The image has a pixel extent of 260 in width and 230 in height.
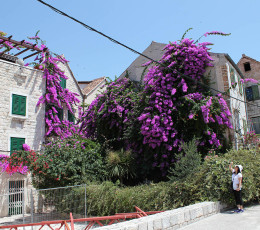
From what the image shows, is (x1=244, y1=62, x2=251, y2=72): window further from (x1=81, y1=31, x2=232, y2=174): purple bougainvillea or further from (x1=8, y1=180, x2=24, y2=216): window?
(x1=8, y1=180, x2=24, y2=216): window

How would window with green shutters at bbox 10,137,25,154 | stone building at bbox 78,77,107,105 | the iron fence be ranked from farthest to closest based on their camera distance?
stone building at bbox 78,77,107,105, window with green shutters at bbox 10,137,25,154, the iron fence

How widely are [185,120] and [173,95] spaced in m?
1.51

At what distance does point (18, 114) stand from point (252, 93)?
20.0 metres

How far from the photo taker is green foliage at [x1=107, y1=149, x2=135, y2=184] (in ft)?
42.8

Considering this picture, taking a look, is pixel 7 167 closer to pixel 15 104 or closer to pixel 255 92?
pixel 15 104

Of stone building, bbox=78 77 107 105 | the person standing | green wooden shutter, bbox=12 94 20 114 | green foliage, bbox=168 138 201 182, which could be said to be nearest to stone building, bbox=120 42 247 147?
green foliage, bbox=168 138 201 182

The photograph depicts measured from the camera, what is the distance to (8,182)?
51.8 feet

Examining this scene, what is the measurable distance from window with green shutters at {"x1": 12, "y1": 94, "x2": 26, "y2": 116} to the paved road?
526 inches

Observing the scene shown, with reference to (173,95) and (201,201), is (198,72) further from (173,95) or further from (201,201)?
(201,201)

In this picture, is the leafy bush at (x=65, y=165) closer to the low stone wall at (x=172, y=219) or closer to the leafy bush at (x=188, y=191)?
the leafy bush at (x=188, y=191)

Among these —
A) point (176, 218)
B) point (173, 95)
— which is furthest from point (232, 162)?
point (173, 95)

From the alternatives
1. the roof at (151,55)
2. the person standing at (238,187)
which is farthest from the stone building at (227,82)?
the person standing at (238,187)

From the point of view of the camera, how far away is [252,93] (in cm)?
2558

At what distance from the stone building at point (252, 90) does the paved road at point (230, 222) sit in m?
16.0
